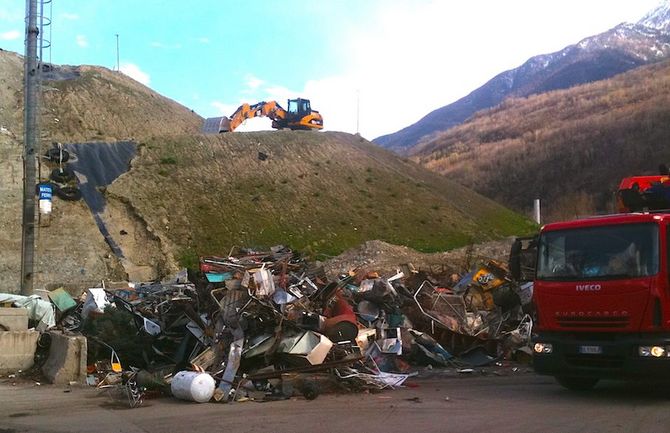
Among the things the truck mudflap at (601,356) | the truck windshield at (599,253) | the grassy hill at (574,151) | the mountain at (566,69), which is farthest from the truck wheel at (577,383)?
the mountain at (566,69)

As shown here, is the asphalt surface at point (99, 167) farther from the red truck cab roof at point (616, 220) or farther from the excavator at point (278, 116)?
the red truck cab roof at point (616, 220)

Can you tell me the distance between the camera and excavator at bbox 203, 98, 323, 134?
48281 millimetres

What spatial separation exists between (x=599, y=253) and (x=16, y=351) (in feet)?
35.4

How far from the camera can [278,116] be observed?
48.7 meters

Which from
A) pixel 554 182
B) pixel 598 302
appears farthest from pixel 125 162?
pixel 554 182

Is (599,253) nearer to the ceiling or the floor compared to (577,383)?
nearer to the ceiling

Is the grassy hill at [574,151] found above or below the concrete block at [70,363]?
above

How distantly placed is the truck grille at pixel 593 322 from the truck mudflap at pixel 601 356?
0.53 feet

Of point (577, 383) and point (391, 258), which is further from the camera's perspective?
point (391, 258)

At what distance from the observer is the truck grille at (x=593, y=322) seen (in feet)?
30.4

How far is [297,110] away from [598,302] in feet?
134

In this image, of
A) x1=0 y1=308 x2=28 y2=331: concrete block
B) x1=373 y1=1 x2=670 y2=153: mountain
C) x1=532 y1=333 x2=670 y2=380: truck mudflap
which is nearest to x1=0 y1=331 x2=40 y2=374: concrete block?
x1=0 y1=308 x2=28 y2=331: concrete block

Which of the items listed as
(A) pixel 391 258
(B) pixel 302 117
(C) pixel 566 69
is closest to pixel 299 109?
(B) pixel 302 117

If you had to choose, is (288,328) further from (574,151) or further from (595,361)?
(574,151)
